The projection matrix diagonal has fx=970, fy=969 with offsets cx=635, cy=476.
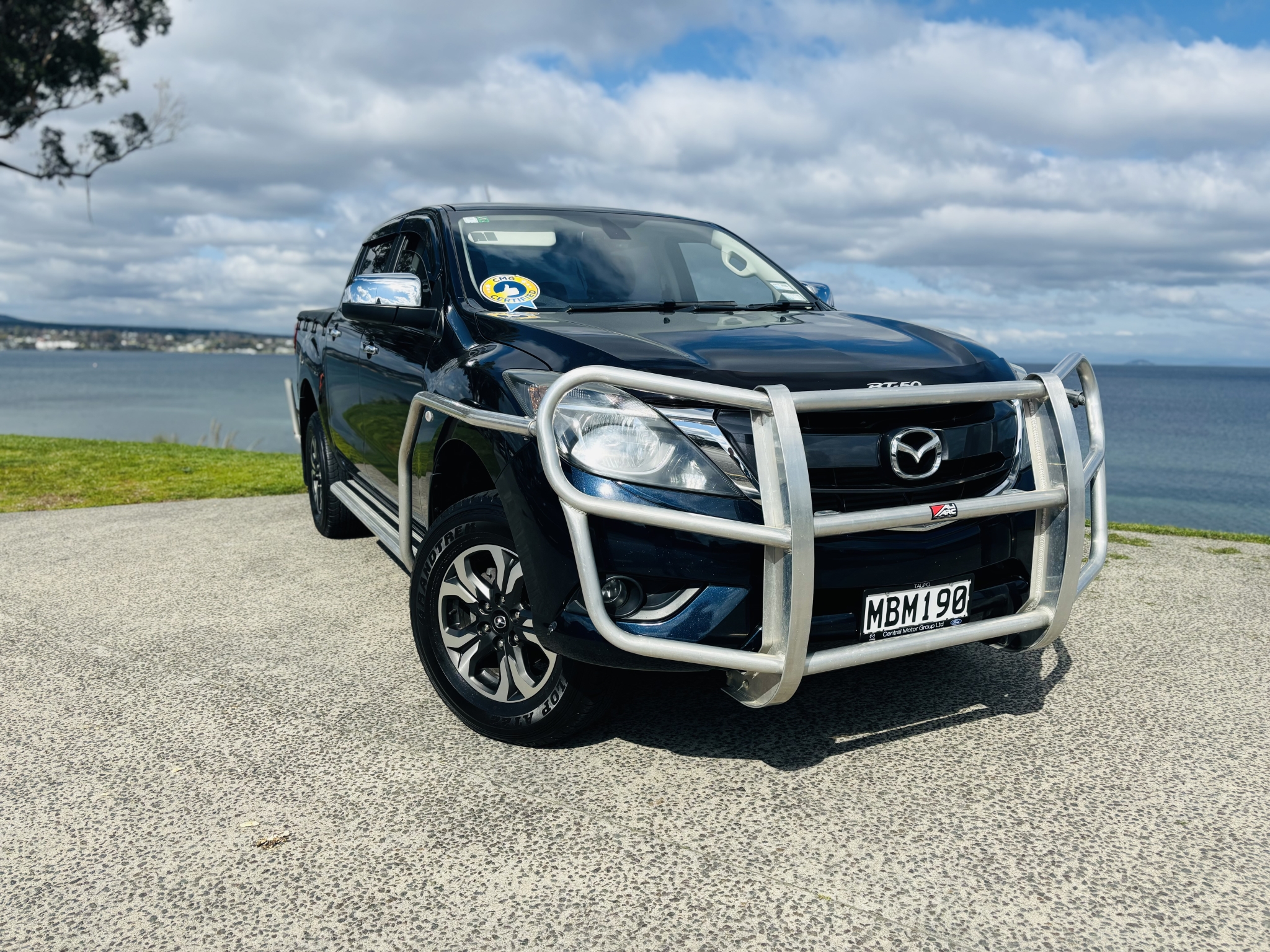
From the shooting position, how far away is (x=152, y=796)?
290cm

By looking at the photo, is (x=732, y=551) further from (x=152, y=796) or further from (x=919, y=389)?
(x=152, y=796)

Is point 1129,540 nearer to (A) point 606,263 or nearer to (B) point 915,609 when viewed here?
(A) point 606,263

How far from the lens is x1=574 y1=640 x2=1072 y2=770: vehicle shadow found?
3258 millimetres

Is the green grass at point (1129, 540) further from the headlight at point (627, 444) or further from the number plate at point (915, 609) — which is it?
the headlight at point (627, 444)

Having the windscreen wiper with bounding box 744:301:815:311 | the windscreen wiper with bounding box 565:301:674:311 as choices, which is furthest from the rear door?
the windscreen wiper with bounding box 744:301:815:311

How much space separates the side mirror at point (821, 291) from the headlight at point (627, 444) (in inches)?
91.9

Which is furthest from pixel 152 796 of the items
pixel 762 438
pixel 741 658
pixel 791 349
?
pixel 791 349

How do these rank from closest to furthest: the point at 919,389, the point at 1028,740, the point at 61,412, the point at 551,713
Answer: the point at 919,389, the point at 551,713, the point at 1028,740, the point at 61,412

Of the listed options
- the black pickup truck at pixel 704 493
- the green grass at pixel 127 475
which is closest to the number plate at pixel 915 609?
the black pickup truck at pixel 704 493

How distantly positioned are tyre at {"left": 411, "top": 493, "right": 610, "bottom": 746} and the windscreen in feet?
3.50

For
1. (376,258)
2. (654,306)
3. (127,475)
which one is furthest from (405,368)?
(127,475)

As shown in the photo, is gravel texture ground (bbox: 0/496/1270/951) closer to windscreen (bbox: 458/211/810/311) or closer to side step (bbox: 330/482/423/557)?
side step (bbox: 330/482/423/557)

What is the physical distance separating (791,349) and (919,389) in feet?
1.58

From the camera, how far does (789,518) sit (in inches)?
101
